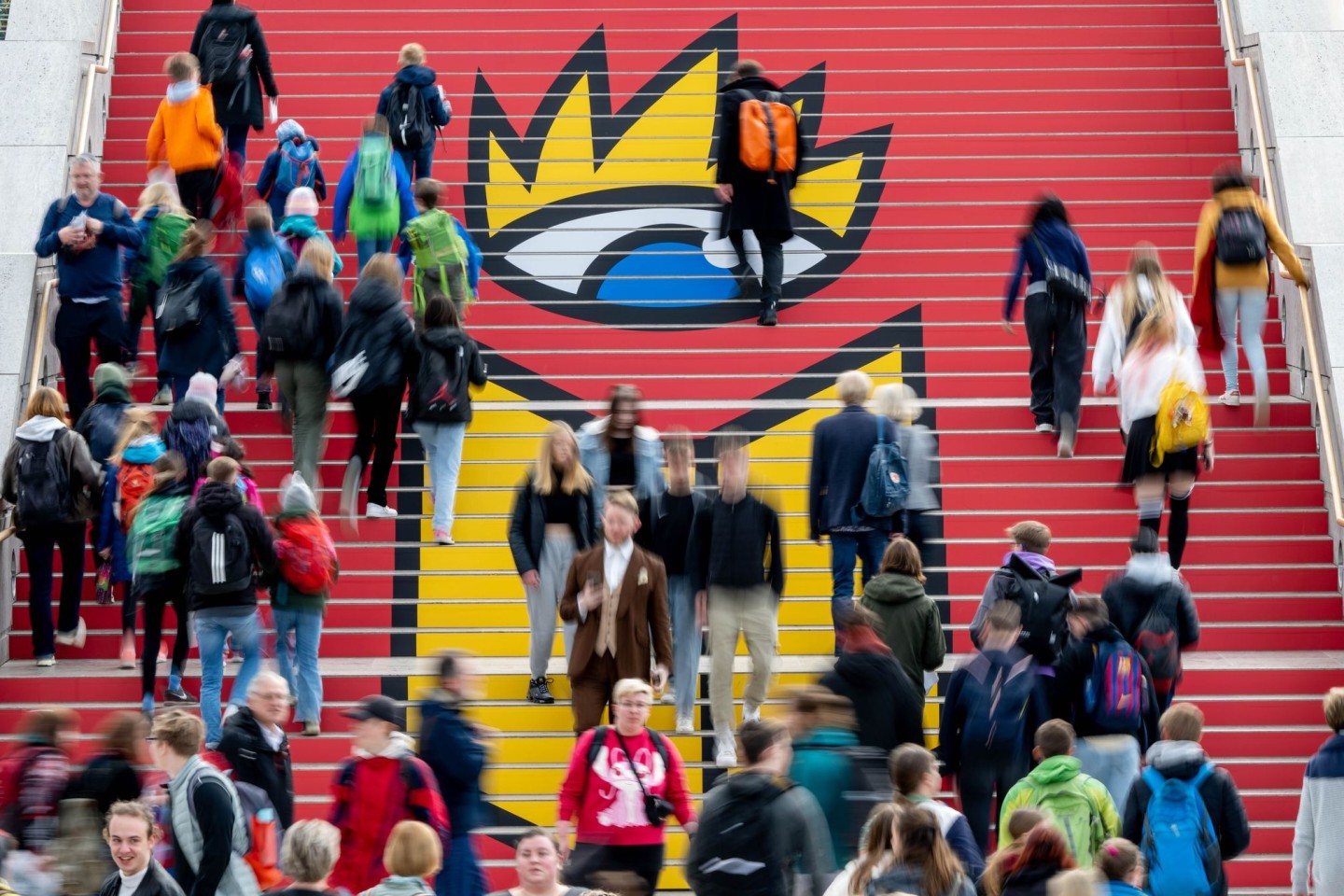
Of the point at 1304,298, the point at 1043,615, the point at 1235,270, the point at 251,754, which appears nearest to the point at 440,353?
the point at 1043,615

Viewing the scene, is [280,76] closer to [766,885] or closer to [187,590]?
[187,590]

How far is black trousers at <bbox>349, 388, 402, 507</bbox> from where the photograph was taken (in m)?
12.6

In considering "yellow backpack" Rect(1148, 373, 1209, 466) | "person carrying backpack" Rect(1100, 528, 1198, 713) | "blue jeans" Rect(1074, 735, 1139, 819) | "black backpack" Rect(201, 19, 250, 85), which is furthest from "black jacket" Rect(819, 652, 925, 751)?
"black backpack" Rect(201, 19, 250, 85)

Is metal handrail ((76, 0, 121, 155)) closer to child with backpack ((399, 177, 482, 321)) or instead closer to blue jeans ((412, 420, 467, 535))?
child with backpack ((399, 177, 482, 321))

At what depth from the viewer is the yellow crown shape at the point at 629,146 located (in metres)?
16.3

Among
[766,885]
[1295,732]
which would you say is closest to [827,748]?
[766,885]

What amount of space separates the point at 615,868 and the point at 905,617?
2408 mm

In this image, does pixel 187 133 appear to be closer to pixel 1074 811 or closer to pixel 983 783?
pixel 983 783

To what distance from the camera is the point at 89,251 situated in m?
13.3

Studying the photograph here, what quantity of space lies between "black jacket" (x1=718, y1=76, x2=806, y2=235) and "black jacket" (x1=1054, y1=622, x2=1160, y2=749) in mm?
5803

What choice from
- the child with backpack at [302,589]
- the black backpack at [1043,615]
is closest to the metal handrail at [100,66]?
the child with backpack at [302,589]

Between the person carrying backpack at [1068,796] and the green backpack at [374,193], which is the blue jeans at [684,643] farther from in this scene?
the green backpack at [374,193]

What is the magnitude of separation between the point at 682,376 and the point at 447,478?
2570 mm

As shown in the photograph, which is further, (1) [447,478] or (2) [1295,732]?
(1) [447,478]
